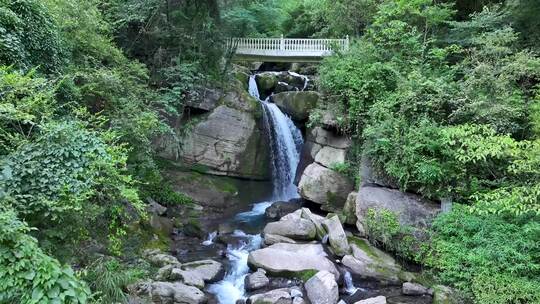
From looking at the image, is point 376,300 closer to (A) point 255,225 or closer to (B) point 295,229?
(B) point 295,229

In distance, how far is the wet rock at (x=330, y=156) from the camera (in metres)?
13.1

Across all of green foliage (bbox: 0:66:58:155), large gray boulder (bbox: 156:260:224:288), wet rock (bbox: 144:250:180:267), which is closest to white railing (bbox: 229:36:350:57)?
wet rock (bbox: 144:250:180:267)

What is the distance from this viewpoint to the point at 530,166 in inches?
311

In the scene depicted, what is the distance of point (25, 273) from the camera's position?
4.00 metres

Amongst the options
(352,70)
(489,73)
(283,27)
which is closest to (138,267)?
(352,70)

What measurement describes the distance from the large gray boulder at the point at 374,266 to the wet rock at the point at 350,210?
4.58 ft

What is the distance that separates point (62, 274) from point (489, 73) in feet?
34.3

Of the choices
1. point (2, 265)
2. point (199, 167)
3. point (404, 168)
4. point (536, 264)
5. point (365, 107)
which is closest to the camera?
point (2, 265)

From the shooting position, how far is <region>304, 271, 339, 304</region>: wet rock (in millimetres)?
8219

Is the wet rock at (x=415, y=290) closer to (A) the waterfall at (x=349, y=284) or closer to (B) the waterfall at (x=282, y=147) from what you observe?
(A) the waterfall at (x=349, y=284)

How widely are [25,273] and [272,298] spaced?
5217 millimetres

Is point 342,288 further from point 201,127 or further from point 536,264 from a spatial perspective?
point 201,127

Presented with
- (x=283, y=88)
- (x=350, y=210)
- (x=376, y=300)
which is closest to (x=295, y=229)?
(x=350, y=210)

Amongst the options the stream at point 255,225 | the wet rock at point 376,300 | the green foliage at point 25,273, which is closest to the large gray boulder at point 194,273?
the stream at point 255,225
